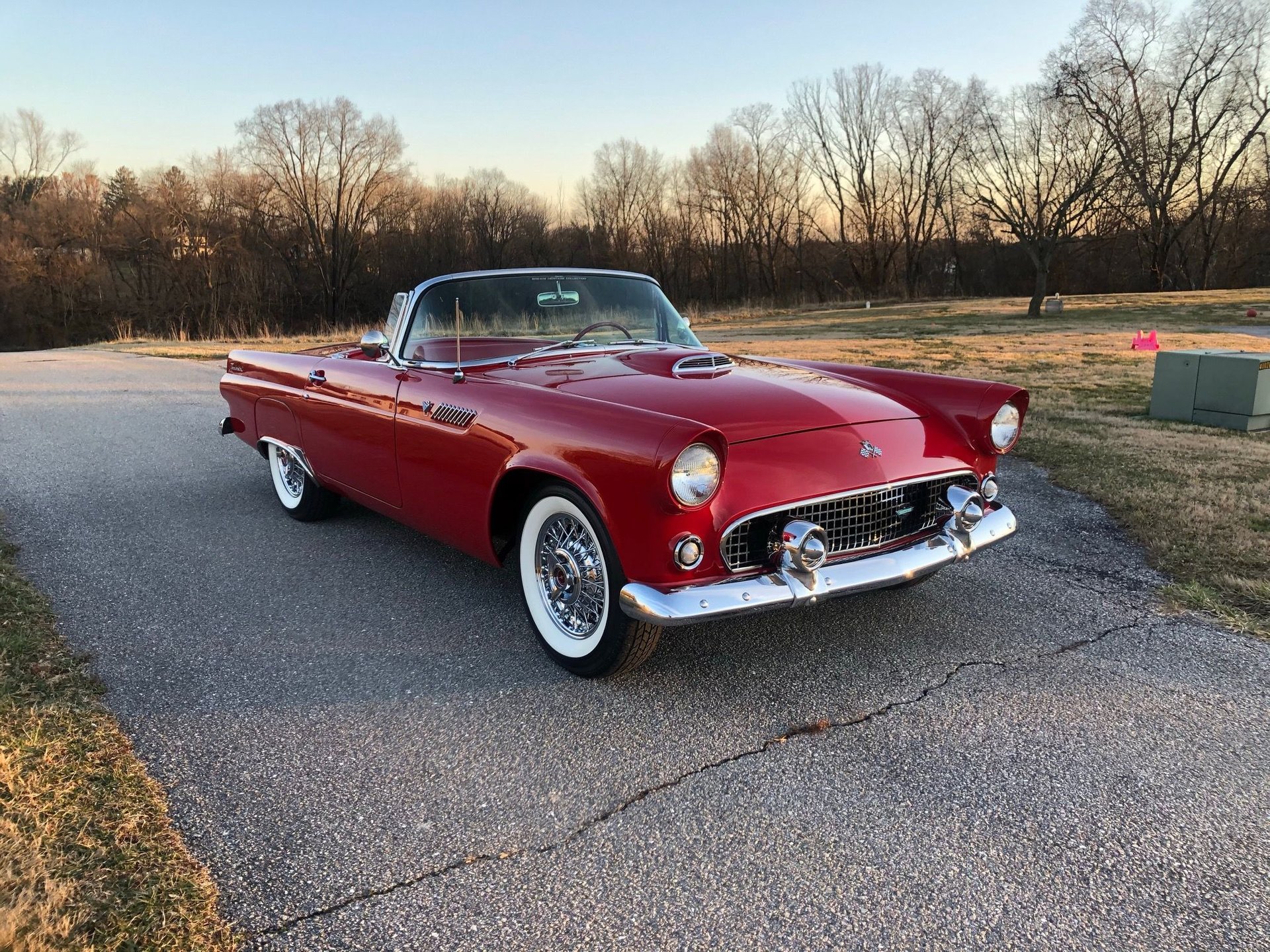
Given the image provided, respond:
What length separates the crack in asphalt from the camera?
186 centimetres

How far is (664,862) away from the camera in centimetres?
200

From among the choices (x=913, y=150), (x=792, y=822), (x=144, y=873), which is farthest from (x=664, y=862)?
(x=913, y=150)

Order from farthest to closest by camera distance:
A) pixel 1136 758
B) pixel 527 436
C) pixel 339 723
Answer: pixel 527 436 < pixel 339 723 < pixel 1136 758

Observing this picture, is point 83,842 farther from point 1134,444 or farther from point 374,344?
point 1134,444

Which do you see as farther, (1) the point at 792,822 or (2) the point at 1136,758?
(2) the point at 1136,758

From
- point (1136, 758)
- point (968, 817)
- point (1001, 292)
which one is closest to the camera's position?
point (968, 817)

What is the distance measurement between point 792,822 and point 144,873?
5.13 ft

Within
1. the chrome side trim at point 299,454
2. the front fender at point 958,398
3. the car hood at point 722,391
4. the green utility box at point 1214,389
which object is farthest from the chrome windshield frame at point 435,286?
the green utility box at point 1214,389

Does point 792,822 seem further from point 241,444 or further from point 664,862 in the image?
point 241,444

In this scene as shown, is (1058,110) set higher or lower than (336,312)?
higher

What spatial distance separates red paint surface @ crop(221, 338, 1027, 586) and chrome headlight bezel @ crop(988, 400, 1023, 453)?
0.10 ft

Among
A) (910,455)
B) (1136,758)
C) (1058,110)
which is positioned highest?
(1058,110)

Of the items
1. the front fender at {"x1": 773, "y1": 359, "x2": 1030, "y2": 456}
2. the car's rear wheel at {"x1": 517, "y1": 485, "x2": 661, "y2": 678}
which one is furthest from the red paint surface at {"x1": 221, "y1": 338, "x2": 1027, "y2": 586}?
the car's rear wheel at {"x1": 517, "y1": 485, "x2": 661, "y2": 678}

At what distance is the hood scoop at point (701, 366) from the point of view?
3.43 meters
